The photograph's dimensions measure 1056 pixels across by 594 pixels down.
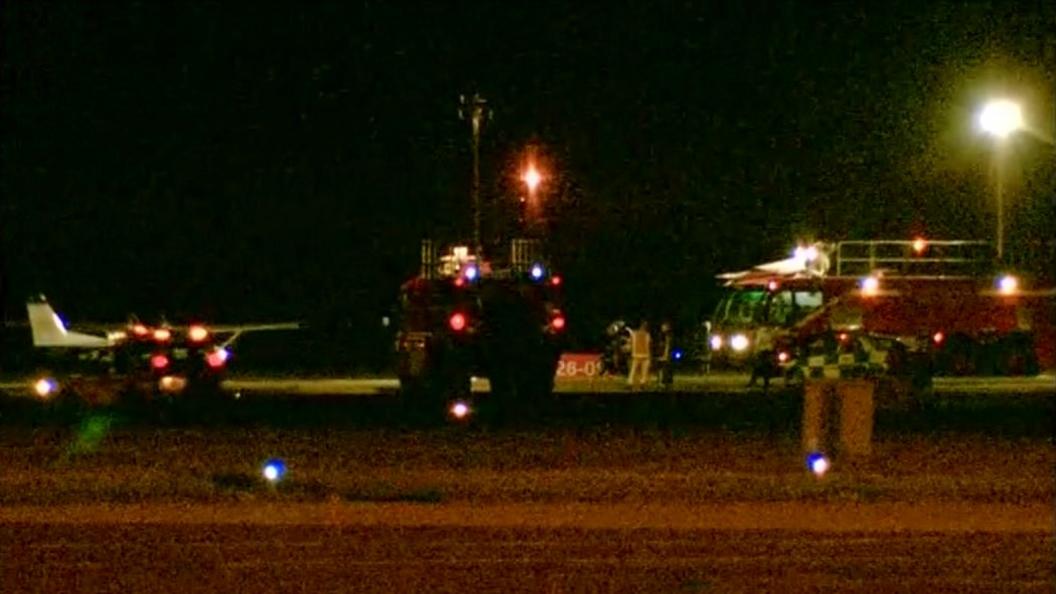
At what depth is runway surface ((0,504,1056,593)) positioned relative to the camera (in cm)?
1421

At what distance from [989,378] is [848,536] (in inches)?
990

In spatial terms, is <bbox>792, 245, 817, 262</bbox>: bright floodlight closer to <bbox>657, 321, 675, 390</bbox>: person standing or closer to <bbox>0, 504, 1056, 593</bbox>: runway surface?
<bbox>657, 321, 675, 390</bbox>: person standing

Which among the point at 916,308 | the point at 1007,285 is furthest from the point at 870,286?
the point at 1007,285

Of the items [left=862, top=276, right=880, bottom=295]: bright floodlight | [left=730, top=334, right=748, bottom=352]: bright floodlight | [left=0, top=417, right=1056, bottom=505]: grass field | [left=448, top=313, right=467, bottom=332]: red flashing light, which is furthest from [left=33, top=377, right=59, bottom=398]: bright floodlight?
[left=862, top=276, right=880, bottom=295]: bright floodlight

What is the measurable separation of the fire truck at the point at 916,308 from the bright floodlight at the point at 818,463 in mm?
16467

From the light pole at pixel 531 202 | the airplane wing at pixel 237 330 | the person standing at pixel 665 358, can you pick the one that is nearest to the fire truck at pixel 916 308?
the person standing at pixel 665 358

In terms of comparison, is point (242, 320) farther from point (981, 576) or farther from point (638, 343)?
point (981, 576)

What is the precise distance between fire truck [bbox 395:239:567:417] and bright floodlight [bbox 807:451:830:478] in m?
9.57

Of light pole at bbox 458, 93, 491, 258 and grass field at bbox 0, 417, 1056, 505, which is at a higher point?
light pole at bbox 458, 93, 491, 258

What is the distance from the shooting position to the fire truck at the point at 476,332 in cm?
3188

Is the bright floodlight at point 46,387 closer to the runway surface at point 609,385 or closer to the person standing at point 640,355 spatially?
the runway surface at point 609,385

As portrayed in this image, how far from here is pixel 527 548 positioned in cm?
1650

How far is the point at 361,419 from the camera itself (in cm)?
3086

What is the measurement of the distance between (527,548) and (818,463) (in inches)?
270
